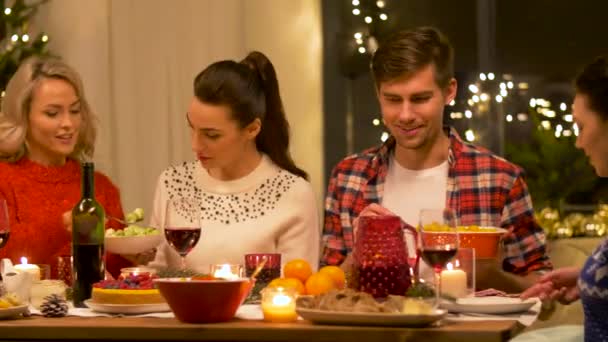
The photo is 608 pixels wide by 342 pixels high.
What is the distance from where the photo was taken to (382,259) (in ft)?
8.35

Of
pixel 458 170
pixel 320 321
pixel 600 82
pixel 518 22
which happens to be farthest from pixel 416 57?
pixel 518 22

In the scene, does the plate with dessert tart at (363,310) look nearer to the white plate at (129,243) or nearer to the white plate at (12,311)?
the white plate at (12,311)

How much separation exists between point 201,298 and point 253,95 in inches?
55.4

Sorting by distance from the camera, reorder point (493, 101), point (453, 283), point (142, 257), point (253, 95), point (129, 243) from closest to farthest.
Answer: point (453, 283), point (129, 243), point (142, 257), point (253, 95), point (493, 101)

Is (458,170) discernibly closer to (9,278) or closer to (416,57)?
(416,57)

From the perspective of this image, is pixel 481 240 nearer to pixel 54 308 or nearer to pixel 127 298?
pixel 127 298

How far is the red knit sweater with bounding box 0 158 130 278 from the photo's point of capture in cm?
385

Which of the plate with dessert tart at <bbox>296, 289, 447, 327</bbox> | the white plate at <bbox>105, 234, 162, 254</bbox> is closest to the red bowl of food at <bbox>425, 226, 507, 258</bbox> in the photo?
the plate with dessert tart at <bbox>296, 289, 447, 327</bbox>

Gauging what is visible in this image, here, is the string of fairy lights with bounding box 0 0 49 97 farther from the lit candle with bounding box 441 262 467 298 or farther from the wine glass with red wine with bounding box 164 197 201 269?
the lit candle with bounding box 441 262 467 298

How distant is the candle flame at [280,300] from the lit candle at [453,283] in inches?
16.4

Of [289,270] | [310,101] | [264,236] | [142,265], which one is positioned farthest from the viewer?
[310,101]

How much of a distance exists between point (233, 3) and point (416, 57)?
6.54 ft

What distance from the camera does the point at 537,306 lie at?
8.67 feet

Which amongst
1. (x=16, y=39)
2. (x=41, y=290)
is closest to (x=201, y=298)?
(x=41, y=290)
